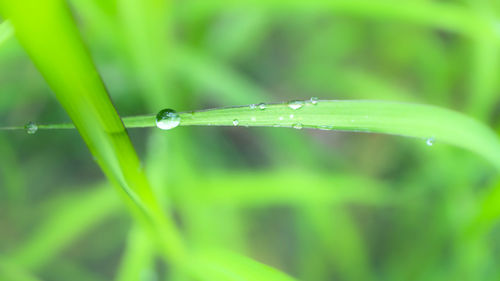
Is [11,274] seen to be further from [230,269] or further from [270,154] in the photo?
[270,154]

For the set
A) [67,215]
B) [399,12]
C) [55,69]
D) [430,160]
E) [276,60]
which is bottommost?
[55,69]

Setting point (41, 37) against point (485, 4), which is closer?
point (41, 37)

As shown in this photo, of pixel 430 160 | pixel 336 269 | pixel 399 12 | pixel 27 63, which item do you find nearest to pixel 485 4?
pixel 399 12

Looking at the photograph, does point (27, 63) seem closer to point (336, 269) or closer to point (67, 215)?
point (67, 215)

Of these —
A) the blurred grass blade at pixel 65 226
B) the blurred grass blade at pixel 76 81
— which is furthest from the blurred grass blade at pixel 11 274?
the blurred grass blade at pixel 76 81

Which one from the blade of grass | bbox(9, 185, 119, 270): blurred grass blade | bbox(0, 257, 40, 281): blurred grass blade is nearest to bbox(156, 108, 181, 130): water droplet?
the blade of grass

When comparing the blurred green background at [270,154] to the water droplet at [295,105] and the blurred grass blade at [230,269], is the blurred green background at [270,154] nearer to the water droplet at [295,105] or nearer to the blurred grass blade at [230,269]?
the blurred grass blade at [230,269]

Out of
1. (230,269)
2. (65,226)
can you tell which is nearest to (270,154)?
(65,226)
